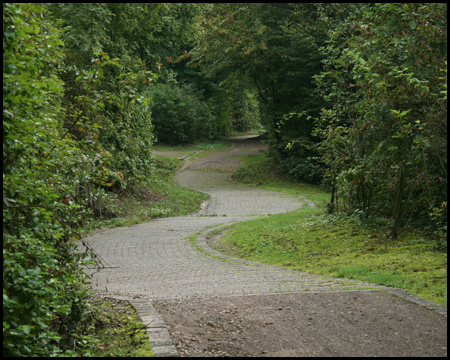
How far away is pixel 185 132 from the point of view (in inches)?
1670

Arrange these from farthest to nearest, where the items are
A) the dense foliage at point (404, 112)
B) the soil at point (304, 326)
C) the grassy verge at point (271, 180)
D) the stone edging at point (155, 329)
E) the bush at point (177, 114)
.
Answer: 1. the bush at point (177, 114)
2. the grassy verge at point (271, 180)
3. the dense foliage at point (404, 112)
4. the soil at point (304, 326)
5. the stone edging at point (155, 329)

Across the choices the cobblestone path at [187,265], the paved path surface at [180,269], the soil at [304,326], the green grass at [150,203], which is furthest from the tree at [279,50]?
the soil at [304,326]

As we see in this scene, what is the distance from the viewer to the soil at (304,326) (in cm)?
463

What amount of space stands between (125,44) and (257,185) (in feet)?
38.6

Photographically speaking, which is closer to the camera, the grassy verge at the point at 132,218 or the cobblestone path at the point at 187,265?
the grassy verge at the point at 132,218

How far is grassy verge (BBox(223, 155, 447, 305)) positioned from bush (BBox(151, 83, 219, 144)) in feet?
85.5

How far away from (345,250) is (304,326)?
4.91 metres

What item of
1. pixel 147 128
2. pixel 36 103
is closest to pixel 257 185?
pixel 147 128

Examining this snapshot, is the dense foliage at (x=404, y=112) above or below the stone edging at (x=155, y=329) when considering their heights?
above

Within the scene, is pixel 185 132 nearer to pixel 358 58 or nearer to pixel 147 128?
pixel 147 128

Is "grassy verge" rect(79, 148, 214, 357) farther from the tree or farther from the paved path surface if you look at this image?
the tree

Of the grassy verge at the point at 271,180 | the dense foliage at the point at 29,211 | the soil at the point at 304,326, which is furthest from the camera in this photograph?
the grassy verge at the point at 271,180

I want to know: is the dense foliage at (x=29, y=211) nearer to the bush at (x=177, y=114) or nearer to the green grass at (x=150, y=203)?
the green grass at (x=150, y=203)

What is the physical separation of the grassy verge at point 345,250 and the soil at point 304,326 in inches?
36.5
